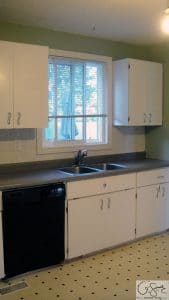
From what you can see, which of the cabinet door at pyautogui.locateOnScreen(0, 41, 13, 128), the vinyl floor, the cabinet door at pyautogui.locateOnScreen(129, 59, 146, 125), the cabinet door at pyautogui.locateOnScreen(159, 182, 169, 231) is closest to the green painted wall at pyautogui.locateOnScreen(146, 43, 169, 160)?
the cabinet door at pyautogui.locateOnScreen(129, 59, 146, 125)

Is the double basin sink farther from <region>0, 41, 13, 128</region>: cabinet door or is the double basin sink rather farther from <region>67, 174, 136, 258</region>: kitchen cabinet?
<region>0, 41, 13, 128</region>: cabinet door

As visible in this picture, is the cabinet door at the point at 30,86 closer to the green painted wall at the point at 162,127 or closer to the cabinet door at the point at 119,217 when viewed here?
the cabinet door at the point at 119,217

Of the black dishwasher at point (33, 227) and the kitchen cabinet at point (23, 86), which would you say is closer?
the black dishwasher at point (33, 227)

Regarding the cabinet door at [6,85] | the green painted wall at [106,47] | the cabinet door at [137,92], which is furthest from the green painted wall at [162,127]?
the cabinet door at [6,85]

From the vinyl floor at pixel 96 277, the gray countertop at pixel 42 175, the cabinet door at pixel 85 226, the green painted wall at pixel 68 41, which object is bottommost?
the vinyl floor at pixel 96 277

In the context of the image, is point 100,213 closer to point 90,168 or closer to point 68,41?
point 90,168

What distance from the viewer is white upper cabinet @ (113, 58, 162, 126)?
408 cm

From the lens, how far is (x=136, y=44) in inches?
175

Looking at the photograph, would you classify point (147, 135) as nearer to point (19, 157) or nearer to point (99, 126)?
point (99, 126)

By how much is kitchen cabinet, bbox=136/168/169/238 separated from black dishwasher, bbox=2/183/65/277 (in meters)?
1.08

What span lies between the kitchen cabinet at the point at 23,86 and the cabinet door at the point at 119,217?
3.73 feet

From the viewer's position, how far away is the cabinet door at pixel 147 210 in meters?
3.90

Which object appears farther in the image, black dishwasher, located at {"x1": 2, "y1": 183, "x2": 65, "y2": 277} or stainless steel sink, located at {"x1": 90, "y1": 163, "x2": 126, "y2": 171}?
stainless steel sink, located at {"x1": 90, "y1": 163, "x2": 126, "y2": 171}

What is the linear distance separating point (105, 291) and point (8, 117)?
1.79 meters
